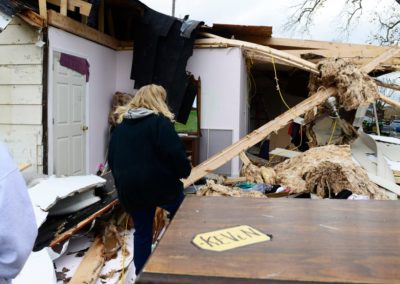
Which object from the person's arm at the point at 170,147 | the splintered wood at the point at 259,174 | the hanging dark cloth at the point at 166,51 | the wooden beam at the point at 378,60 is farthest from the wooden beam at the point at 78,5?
the wooden beam at the point at 378,60

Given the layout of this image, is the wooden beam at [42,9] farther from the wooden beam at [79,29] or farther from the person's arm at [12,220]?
the person's arm at [12,220]

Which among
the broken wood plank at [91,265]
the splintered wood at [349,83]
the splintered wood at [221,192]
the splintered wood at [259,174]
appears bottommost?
the broken wood plank at [91,265]

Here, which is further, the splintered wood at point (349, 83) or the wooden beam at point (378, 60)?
the wooden beam at point (378, 60)

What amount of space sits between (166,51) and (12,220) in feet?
21.3

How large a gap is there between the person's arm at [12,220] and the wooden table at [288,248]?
0.52 m

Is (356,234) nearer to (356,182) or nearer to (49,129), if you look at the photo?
(356,182)

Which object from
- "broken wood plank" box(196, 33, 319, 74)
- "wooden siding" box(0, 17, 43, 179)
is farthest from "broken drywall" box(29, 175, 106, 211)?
"broken wood plank" box(196, 33, 319, 74)

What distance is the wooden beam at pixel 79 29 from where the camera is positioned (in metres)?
5.84

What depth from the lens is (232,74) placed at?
7.77m

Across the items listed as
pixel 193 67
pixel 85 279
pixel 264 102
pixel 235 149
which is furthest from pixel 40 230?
pixel 264 102

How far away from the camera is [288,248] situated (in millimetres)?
1225

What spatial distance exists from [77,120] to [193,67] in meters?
2.46

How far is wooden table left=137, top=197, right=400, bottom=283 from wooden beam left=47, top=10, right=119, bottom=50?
16.4 ft

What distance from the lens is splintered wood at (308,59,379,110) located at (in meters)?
6.65
